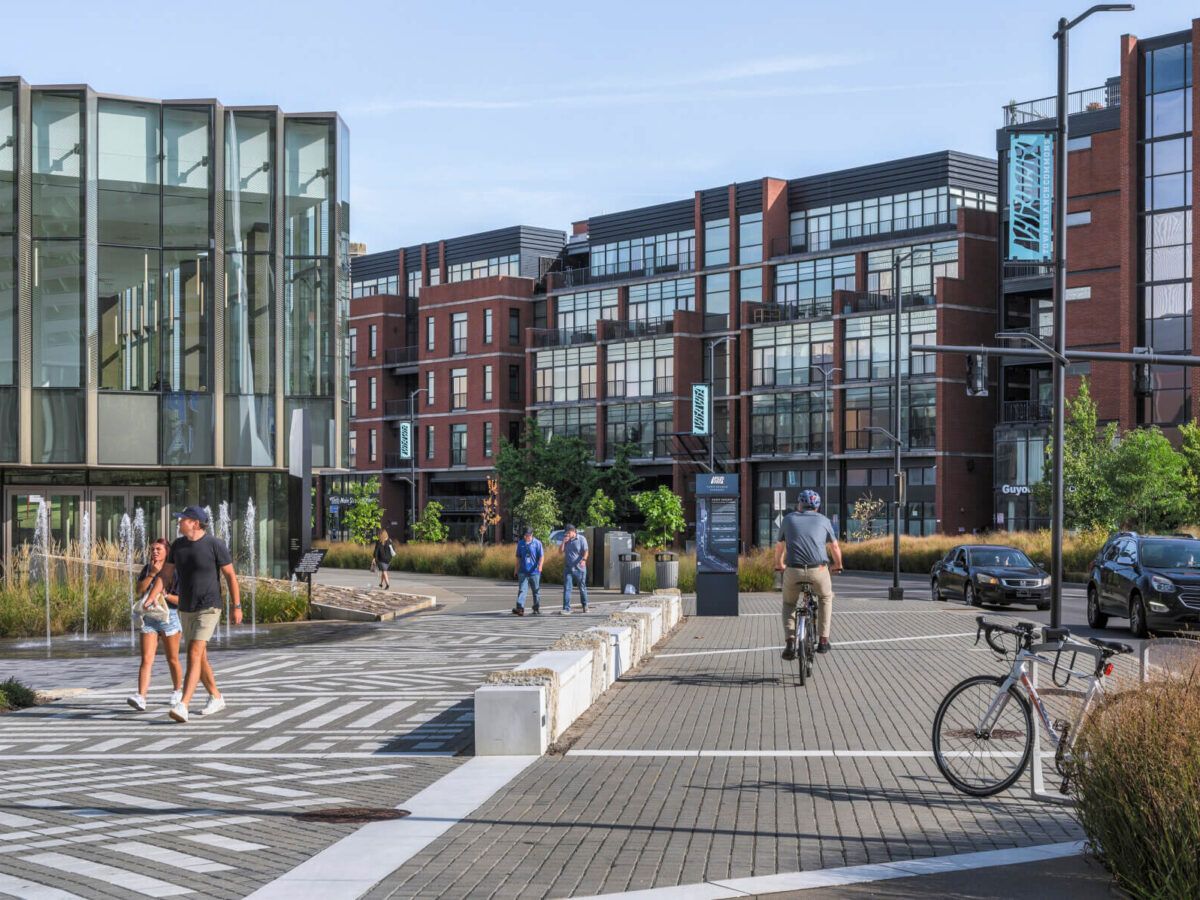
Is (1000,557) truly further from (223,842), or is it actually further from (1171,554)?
(223,842)

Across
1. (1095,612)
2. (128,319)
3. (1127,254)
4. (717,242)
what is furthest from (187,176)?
(717,242)

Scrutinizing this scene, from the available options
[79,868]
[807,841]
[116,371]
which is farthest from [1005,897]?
[116,371]

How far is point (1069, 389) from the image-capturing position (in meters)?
69.7

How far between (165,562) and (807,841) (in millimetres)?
8028

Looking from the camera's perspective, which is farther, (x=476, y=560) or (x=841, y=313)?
(x=841, y=313)

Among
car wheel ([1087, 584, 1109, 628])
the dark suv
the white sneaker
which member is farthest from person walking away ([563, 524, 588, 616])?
the white sneaker

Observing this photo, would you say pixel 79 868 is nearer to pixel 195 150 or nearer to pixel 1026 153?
pixel 195 150

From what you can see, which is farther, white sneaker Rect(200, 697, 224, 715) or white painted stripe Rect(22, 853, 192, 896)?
white sneaker Rect(200, 697, 224, 715)

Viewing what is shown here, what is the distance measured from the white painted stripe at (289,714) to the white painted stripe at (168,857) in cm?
492

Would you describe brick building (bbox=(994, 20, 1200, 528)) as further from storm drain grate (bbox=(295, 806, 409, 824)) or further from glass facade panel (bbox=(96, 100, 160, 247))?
storm drain grate (bbox=(295, 806, 409, 824))

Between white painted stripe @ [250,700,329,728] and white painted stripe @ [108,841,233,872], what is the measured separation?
16.1ft

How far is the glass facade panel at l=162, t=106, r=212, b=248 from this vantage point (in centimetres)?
3441

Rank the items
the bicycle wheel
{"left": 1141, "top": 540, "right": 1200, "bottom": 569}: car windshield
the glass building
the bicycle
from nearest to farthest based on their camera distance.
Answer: the bicycle → the bicycle wheel → {"left": 1141, "top": 540, "right": 1200, "bottom": 569}: car windshield → the glass building

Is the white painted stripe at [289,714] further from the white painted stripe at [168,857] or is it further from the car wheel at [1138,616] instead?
the car wheel at [1138,616]
